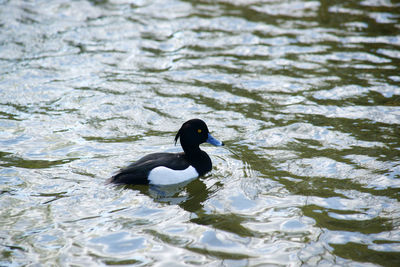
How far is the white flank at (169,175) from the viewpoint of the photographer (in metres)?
6.34

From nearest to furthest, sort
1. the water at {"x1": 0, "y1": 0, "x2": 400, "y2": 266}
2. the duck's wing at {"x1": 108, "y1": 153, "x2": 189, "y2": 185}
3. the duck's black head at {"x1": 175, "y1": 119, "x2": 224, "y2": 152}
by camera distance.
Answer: the water at {"x1": 0, "y1": 0, "x2": 400, "y2": 266}
the duck's wing at {"x1": 108, "y1": 153, "x2": 189, "y2": 185}
the duck's black head at {"x1": 175, "y1": 119, "x2": 224, "y2": 152}

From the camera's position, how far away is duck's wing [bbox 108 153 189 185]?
6.25m

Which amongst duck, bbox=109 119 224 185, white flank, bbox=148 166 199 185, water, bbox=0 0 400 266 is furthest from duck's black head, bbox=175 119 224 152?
water, bbox=0 0 400 266

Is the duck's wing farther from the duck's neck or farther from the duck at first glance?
the duck's neck

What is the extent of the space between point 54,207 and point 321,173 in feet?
11.8

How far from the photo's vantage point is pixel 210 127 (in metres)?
8.18

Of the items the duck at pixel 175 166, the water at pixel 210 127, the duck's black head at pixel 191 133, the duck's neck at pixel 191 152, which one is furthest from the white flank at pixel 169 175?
the duck's black head at pixel 191 133

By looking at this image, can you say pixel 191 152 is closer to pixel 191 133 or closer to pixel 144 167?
pixel 191 133

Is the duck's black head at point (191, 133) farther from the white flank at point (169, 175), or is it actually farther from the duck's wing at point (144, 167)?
the white flank at point (169, 175)

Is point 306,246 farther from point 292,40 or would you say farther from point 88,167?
point 292,40

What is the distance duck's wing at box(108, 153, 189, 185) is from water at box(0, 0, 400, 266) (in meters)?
0.16

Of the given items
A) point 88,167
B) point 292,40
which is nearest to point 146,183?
point 88,167

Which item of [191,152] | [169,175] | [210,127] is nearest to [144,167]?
[169,175]

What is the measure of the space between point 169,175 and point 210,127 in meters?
1.97
